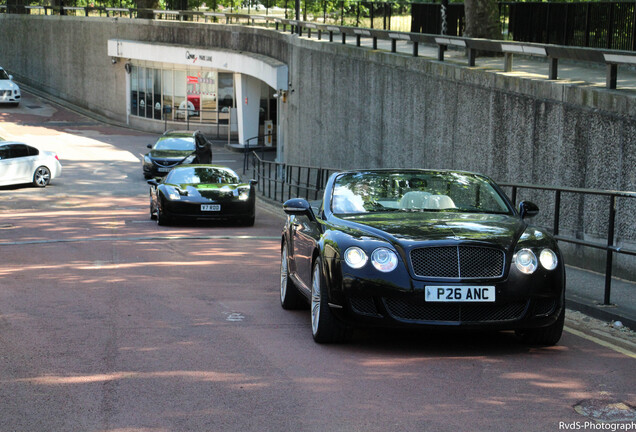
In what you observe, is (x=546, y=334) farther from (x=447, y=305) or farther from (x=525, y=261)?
(x=447, y=305)

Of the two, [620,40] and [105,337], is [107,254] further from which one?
[620,40]

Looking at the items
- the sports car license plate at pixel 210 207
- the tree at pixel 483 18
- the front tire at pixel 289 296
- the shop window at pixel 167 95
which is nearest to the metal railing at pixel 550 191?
the sports car license plate at pixel 210 207

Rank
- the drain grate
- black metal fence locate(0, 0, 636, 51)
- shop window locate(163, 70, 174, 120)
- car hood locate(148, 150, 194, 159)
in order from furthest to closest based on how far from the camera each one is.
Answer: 1. shop window locate(163, 70, 174, 120)
2. car hood locate(148, 150, 194, 159)
3. black metal fence locate(0, 0, 636, 51)
4. the drain grate

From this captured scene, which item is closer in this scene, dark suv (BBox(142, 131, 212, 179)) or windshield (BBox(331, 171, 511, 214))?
windshield (BBox(331, 171, 511, 214))

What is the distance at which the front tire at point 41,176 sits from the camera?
1242 inches

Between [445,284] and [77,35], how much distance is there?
56305 millimetres

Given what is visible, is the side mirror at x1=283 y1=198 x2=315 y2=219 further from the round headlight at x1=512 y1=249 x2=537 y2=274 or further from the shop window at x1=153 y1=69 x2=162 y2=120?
the shop window at x1=153 y1=69 x2=162 y2=120

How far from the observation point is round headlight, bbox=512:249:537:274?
24.8 feet

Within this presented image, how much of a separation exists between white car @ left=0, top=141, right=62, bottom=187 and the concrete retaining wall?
27.5ft

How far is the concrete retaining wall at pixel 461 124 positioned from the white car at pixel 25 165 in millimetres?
8388

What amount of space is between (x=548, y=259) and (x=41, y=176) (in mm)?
26457

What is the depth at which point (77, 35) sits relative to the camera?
197ft

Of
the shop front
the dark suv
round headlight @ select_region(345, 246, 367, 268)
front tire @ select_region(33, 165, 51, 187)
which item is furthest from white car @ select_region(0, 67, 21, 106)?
round headlight @ select_region(345, 246, 367, 268)

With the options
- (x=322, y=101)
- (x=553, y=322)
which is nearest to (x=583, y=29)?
(x=322, y=101)
